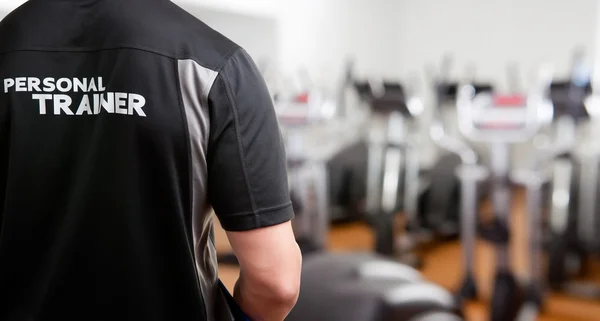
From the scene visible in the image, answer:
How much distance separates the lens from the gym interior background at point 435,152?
11.0 feet

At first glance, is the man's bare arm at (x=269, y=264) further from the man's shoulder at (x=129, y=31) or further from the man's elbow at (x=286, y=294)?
the man's shoulder at (x=129, y=31)

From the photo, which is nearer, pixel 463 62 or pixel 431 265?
pixel 431 265

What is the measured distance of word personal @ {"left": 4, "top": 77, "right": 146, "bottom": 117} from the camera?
0.96 m

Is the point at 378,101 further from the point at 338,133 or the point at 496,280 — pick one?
the point at 496,280

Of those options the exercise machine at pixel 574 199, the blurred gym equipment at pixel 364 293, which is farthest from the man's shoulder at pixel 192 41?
the exercise machine at pixel 574 199

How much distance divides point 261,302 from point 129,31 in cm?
52

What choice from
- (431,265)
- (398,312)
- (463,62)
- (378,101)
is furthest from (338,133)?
(398,312)

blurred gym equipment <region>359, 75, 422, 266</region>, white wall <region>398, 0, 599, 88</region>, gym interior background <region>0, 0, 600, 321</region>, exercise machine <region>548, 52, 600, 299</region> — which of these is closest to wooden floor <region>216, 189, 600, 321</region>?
gym interior background <region>0, 0, 600, 321</region>

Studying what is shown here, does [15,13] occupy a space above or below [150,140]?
above

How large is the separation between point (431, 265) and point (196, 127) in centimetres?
397

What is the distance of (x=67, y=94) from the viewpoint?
0.98m

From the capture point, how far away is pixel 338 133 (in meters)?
5.29

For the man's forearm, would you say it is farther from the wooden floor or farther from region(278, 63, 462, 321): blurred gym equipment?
the wooden floor

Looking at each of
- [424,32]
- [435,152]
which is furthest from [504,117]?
[424,32]
